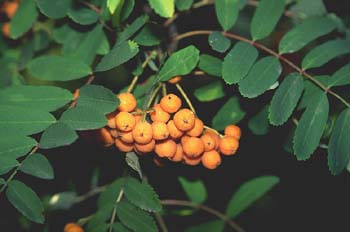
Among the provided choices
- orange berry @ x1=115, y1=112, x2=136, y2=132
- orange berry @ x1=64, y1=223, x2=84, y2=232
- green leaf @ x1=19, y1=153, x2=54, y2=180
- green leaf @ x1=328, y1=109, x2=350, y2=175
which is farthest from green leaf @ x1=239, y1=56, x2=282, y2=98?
orange berry @ x1=64, y1=223, x2=84, y2=232

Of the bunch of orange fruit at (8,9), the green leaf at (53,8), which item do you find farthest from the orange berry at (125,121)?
the bunch of orange fruit at (8,9)

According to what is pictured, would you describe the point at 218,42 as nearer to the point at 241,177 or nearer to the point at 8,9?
the point at 241,177

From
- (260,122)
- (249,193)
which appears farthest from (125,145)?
(249,193)

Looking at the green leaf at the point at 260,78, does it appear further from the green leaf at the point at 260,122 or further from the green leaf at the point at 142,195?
the green leaf at the point at 142,195

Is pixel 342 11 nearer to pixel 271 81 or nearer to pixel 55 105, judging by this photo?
pixel 271 81

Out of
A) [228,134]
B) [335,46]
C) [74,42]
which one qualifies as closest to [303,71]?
[335,46]

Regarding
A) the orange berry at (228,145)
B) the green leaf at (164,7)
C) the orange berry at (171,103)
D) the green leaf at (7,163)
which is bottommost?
the orange berry at (228,145)
